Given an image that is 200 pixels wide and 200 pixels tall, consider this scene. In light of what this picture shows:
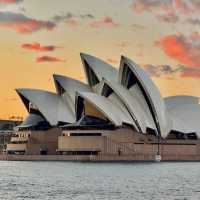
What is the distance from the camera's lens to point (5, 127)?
161500mm

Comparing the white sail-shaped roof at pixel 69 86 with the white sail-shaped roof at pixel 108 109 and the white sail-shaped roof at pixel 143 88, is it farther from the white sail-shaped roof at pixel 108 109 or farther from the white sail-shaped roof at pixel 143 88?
the white sail-shaped roof at pixel 143 88

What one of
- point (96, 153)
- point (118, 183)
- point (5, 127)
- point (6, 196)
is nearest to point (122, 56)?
point (96, 153)

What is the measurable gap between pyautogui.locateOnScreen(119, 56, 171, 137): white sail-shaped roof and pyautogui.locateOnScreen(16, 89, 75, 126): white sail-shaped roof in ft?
35.6


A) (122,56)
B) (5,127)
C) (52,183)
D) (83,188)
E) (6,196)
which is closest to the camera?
(6,196)

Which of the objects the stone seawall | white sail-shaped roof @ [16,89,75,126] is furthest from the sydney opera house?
the stone seawall

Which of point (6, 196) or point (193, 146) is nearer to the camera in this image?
point (6, 196)

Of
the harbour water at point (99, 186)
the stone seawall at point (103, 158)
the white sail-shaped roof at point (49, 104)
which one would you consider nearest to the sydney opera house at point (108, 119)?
the white sail-shaped roof at point (49, 104)

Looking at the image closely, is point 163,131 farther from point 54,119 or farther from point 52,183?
point 52,183

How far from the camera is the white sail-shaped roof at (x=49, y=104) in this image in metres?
99.8

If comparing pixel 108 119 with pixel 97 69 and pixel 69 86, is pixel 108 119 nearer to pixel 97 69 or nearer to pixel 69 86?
pixel 97 69

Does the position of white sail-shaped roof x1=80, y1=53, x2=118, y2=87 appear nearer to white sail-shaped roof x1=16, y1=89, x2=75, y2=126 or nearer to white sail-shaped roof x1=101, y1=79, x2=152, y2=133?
white sail-shaped roof x1=101, y1=79, x2=152, y2=133

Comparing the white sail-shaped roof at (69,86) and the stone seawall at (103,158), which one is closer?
the stone seawall at (103,158)

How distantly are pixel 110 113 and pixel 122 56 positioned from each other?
7281 millimetres

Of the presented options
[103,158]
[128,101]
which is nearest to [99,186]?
[128,101]
